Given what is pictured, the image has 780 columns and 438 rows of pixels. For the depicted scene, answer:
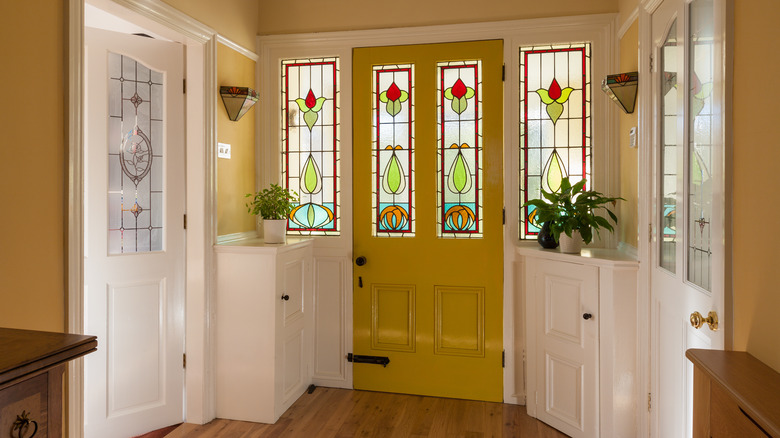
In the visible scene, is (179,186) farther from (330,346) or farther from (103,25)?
(330,346)

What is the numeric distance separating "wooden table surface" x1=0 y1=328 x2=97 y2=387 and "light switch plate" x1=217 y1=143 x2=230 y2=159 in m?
1.93

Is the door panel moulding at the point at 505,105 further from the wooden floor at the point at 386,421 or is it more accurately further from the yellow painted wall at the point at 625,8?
the wooden floor at the point at 386,421

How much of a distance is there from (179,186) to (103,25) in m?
1.11

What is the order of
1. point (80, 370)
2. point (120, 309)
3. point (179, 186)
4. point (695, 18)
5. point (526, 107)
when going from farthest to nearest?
point (526, 107)
point (179, 186)
point (120, 309)
point (80, 370)
point (695, 18)

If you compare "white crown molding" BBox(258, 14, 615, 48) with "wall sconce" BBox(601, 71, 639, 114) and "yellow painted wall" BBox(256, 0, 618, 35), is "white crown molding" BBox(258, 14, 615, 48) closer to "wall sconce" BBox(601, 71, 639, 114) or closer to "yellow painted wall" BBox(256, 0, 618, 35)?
"yellow painted wall" BBox(256, 0, 618, 35)

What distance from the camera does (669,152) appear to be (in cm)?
229

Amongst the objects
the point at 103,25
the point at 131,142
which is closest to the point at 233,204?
the point at 131,142

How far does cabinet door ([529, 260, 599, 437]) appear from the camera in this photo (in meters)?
2.76

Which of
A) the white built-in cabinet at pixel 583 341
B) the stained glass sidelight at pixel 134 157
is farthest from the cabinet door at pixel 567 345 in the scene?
the stained glass sidelight at pixel 134 157

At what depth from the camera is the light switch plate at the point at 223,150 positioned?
3.19 metres

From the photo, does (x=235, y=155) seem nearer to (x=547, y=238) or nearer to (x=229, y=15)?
(x=229, y=15)

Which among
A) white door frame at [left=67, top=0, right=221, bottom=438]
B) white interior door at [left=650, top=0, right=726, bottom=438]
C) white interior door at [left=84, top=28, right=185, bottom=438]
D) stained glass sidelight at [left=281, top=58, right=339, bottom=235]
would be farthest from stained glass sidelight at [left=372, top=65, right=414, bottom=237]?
white interior door at [left=650, top=0, right=726, bottom=438]

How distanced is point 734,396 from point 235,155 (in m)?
2.99

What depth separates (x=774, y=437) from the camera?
970 mm
